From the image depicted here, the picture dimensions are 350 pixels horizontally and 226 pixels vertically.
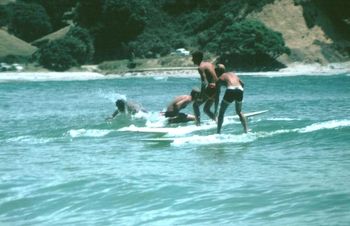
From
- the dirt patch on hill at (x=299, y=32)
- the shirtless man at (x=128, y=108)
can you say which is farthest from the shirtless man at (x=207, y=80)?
the dirt patch on hill at (x=299, y=32)

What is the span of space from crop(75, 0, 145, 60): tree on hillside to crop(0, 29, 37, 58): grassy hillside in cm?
1006

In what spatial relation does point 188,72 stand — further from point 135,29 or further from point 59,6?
point 59,6

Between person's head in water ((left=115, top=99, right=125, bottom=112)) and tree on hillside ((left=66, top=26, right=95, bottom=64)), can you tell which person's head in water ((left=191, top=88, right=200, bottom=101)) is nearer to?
person's head in water ((left=115, top=99, right=125, bottom=112))

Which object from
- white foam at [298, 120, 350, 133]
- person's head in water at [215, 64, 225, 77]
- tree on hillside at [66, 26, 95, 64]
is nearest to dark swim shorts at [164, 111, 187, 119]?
person's head in water at [215, 64, 225, 77]

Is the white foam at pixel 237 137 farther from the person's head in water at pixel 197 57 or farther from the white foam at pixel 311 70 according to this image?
the white foam at pixel 311 70

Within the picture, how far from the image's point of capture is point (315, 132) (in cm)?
1508

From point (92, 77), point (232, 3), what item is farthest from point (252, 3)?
point (92, 77)

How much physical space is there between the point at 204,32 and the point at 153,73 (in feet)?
55.1

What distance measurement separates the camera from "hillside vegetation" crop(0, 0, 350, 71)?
248 feet

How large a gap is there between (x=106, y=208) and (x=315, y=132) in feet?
25.9

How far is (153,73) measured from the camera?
7538 cm

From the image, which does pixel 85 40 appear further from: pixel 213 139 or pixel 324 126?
pixel 213 139

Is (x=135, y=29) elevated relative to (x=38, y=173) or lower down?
elevated

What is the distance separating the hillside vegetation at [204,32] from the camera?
2980 inches
